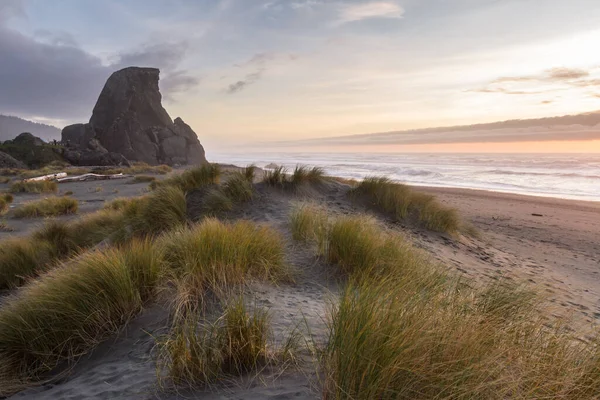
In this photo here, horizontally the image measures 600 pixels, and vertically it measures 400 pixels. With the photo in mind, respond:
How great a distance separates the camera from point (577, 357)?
2.27 metres

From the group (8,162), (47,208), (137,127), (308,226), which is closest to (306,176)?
(308,226)

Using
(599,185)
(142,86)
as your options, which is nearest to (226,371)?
(599,185)

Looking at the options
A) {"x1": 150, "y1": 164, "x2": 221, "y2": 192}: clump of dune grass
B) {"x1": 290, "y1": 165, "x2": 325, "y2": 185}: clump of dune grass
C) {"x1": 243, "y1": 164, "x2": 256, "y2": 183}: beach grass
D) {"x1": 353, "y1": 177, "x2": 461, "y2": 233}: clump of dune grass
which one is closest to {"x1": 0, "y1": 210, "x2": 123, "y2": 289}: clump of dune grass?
{"x1": 150, "y1": 164, "x2": 221, "y2": 192}: clump of dune grass

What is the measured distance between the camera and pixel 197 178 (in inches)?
371

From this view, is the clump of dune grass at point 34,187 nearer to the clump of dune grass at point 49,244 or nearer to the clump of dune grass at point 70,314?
the clump of dune grass at point 49,244

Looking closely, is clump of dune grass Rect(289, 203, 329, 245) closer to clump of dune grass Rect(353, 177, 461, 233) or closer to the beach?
the beach

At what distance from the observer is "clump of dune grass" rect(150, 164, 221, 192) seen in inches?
360

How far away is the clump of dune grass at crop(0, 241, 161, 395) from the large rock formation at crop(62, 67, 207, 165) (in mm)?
49932

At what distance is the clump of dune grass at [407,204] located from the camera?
8.76 meters

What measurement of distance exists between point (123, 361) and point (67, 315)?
2.57ft

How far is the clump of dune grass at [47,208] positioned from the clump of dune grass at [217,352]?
10070mm

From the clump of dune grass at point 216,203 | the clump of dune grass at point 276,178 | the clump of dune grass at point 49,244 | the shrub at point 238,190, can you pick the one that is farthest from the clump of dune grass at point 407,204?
the clump of dune grass at point 49,244

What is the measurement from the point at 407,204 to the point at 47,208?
1012 cm

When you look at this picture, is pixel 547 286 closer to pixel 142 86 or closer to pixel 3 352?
pixel 3 352
